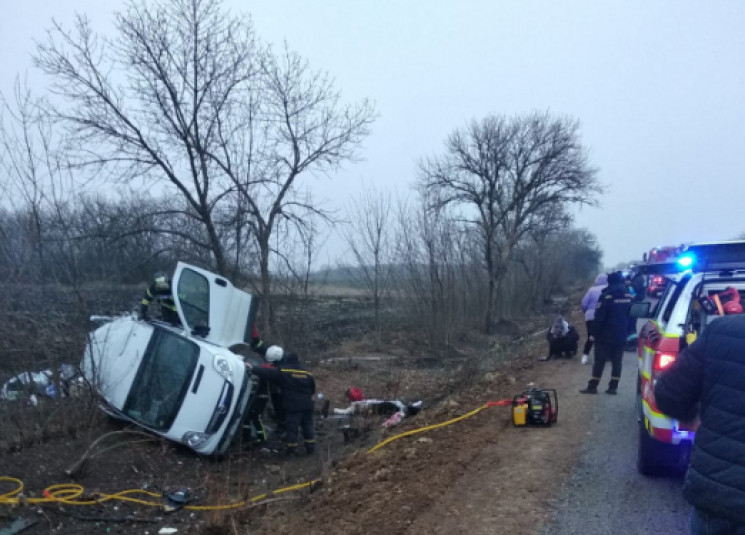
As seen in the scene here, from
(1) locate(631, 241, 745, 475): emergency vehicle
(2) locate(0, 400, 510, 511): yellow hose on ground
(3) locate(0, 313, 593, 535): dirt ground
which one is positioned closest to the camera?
(1) locate(631, 241, 745, 475): emergency vehicle

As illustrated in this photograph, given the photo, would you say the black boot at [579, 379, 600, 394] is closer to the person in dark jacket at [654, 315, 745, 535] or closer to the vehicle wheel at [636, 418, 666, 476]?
the vehicle wheel at [636, 418, 666, 476]

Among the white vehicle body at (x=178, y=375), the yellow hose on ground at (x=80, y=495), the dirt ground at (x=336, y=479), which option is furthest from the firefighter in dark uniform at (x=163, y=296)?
the yellow hose on ground at (x=80, y=495)

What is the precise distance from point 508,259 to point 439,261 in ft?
34.1

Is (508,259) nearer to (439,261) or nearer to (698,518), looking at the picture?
(439,261)

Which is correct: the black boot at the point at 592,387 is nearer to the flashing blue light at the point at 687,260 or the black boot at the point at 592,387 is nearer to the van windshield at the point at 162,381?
the flashing blue light at the point at 687,260

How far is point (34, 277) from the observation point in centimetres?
811

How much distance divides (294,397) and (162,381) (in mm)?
1738

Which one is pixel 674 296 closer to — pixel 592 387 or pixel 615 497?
pixel 615 497

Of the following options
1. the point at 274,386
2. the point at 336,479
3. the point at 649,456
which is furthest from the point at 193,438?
the point at 649,456

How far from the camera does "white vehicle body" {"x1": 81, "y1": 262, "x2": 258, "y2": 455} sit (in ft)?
25.8

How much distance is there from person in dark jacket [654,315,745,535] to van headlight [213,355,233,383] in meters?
6.06

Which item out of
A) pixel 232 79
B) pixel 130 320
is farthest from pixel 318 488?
pixel 232 79

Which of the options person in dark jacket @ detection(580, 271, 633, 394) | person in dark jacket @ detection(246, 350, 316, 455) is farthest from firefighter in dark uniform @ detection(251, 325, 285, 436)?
person in dark jacket @ detection(580, 271, 633, 394)

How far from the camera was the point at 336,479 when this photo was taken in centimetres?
659
